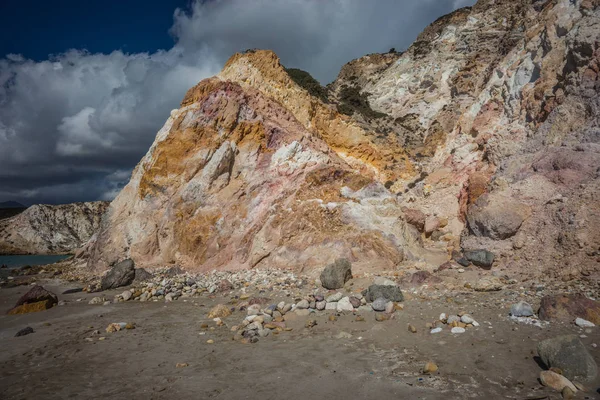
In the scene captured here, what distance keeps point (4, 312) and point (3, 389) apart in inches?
286

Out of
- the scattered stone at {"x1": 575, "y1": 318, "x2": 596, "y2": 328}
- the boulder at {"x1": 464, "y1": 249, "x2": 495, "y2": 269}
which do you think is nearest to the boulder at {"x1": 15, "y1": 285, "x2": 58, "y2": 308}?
the boulder at {"x1": 464, "y1": 249, "x2": 495, "y2": 269}

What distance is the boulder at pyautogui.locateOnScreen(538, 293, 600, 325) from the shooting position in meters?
5.54

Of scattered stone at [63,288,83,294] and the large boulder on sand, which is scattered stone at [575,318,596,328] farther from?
scattered stone at [63,288,83,294]

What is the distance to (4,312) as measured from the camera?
10188 mm

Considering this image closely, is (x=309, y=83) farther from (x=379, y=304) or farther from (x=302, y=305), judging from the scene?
(x=379, y=304)

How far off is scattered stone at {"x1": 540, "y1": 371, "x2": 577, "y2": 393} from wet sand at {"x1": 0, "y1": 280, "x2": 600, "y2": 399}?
9 centimetres

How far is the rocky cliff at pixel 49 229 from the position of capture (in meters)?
48.2

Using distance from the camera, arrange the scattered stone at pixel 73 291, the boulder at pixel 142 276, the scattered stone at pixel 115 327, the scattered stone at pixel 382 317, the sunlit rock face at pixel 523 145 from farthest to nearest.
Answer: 1. the boulder at pixel 142 276
2. the scattered stone at pixel 73 291
3. the sunlit rock face at pixel 523 145
4. the scattered stone at pixel 115 327
5. the scattered stone at pixel 382 317

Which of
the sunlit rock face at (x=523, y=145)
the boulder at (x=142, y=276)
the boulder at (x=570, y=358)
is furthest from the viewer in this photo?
the boulder at (x=142, y=276)

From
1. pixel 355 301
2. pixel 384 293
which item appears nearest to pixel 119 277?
pixel 355 301

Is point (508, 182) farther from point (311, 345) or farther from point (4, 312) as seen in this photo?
point (4, 312)

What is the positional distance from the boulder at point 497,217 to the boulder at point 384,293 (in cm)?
489

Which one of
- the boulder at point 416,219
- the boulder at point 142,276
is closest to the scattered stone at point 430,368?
the boulder at point 416,219

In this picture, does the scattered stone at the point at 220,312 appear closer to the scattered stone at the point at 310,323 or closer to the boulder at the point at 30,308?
the scattered stone at the point at 310,323
